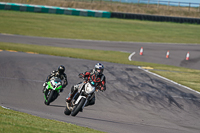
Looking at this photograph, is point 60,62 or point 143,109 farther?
point 60,62

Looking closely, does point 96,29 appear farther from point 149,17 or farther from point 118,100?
point 118,100

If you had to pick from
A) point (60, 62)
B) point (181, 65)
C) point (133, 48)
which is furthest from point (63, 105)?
point (133, 48)

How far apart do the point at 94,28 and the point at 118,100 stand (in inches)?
1279

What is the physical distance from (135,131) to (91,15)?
47.4 m

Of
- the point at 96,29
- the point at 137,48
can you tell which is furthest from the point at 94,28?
the point at 137,48

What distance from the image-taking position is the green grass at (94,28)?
38938 millimetres

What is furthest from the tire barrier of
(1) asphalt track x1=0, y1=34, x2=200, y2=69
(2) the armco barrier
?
(1) asphalt track x1=0, y1=34, x2=200, y2=69

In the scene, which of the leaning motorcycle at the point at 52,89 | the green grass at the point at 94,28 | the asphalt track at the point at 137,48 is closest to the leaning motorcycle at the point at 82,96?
the leaning motorcycle at the point at 52,89

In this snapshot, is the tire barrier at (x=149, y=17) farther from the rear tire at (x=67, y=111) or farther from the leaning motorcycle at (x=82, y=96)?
the leaning motorcycle at (x=82, y=96)

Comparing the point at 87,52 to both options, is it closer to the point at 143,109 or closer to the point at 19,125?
the point at 143,109

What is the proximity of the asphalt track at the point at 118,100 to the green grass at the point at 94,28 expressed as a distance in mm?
20284

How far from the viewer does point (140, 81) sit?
53.5 ft

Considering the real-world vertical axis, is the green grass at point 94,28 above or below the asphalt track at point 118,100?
above

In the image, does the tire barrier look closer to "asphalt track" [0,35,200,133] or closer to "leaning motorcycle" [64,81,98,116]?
"asphalt track" [0,35,200,133]
